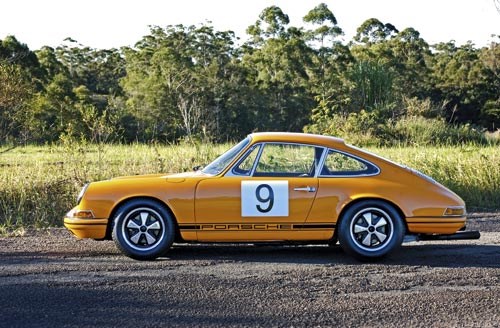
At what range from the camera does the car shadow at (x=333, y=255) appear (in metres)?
6.71

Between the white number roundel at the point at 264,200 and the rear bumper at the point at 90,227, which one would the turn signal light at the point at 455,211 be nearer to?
the white number roundel at the point at 264,200

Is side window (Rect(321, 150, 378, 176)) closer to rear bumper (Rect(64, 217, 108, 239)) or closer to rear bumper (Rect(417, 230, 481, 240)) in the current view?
rear bumper (Rect(417, 230, 481, 240))

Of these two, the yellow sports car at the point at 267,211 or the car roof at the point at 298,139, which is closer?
the yellow sports car at the point at 267,211

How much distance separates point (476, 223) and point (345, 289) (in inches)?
179

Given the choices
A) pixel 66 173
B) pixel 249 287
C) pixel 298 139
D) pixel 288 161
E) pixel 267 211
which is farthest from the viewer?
pixel 66 173

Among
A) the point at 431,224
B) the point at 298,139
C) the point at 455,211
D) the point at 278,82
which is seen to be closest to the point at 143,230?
the point at 298,139

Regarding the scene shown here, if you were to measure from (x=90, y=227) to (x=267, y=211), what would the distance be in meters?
1.76

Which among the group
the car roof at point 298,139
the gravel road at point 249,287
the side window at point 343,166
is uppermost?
the car roof at point 298,139

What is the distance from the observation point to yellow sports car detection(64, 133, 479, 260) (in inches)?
263

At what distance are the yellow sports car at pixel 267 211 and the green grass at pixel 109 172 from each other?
2959 mm

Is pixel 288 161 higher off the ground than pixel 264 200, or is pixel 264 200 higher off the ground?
pixel 288 161

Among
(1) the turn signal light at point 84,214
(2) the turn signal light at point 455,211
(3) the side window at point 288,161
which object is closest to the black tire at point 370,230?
(2) the turn signal light at point 455,211

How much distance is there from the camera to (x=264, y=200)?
6.66m

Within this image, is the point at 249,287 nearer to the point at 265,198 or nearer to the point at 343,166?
the point at 265,198
